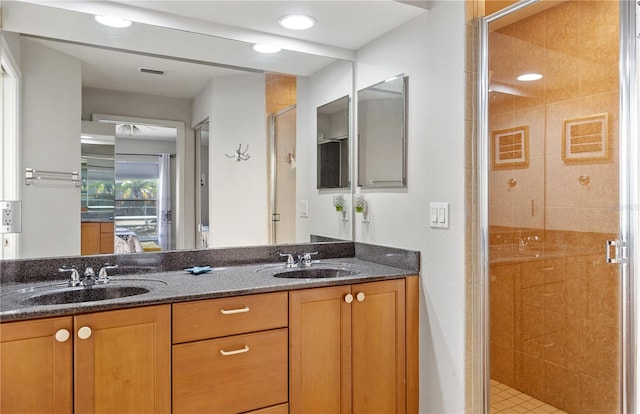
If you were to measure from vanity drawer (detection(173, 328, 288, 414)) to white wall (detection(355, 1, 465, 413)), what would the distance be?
2.46ft

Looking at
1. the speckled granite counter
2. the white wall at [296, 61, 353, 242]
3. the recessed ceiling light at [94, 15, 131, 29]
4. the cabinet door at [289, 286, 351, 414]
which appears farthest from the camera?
the white wall at [296, 61, 353, 242]

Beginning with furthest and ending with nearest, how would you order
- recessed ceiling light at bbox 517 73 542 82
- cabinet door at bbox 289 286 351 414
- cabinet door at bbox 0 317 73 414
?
recessed ceiling light at bbox 517 73 542 82, cabinet door at bbox 289 286 351 414, cabinet door at bbox 0 317 73 414

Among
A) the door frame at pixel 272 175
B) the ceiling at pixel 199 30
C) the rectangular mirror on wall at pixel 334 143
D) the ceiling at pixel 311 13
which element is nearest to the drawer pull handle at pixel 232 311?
the door frame at pixel 272 175

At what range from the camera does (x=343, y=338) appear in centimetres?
189

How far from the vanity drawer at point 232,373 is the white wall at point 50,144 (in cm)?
82

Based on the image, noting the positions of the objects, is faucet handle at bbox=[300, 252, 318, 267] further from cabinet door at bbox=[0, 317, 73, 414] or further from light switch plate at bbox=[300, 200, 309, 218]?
cabinet door at bbox=[0, 317, 73, 414]

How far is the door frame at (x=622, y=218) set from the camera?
1646mm

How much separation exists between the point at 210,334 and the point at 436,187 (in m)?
1.20

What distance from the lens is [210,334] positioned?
5.28 feet

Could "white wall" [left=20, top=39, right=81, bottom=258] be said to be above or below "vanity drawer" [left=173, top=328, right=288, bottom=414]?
above

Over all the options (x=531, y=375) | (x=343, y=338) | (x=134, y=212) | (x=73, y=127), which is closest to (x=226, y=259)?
(x=134, y=212)

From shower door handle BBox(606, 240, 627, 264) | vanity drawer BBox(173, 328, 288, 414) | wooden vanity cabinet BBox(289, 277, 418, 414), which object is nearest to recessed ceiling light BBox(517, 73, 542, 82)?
shower door handle BBox(606, 240, 627, 264)

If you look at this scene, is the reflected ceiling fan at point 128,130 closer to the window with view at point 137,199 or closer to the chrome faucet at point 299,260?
the window with view at point 137,199

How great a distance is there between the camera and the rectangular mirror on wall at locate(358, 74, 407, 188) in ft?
7.18
